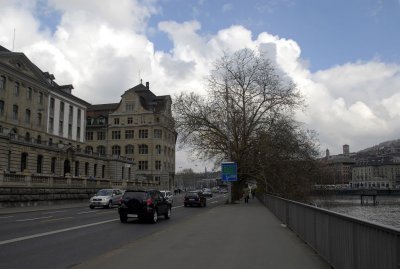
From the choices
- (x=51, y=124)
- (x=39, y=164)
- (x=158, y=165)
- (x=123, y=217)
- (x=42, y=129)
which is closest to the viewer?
(x=123, y=217)

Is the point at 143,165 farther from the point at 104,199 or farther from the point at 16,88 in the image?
the point at 104,199

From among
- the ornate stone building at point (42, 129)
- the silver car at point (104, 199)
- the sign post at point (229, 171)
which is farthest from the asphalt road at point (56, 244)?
the sign post at point (229, 171)

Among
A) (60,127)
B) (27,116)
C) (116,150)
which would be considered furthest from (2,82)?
(116,150)

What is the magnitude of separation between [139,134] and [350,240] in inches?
4332

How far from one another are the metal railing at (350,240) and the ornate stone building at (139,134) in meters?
99.8

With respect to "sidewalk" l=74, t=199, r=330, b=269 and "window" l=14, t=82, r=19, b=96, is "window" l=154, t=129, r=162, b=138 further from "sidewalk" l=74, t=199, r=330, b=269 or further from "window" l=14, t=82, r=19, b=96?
"sidewalk" l=74, t=199, r=330, b=269

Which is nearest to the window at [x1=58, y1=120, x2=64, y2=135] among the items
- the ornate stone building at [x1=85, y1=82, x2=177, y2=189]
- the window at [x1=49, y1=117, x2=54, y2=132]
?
the window at [x1=49, y1=117, x2=54, y2=132]

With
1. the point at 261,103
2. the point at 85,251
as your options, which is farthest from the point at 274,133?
the point at 85,251

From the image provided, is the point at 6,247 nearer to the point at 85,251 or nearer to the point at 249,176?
the point at 85,251

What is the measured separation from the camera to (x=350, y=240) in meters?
7.46

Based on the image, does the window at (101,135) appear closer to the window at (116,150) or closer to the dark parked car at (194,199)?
the window at (116,150)

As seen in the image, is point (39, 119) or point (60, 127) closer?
point (39, 119)

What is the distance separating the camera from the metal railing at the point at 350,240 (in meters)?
5.45

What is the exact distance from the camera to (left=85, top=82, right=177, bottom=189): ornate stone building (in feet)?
376
